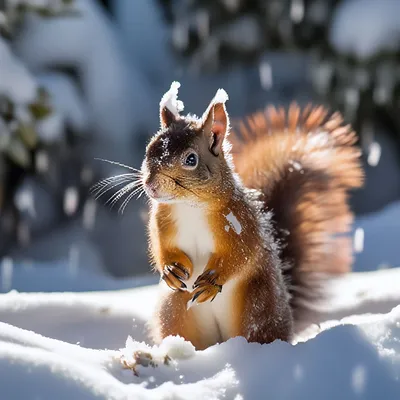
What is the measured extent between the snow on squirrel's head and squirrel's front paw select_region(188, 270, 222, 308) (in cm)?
14

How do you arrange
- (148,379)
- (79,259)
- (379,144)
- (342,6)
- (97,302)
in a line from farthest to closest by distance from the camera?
(379,144) < (342,6) < (79,259) < (97,302) < (148,379)

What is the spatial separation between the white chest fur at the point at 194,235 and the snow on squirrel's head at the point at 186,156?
34 millimetres

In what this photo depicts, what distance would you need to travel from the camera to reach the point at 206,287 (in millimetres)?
1176

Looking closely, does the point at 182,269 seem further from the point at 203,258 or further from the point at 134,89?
the point at 134,89

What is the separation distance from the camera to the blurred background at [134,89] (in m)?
2.87

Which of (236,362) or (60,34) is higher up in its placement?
(236,362)

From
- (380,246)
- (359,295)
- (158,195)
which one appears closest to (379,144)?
(380,246)

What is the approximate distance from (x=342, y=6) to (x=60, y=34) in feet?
4.83

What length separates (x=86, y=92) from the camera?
3.63 metres

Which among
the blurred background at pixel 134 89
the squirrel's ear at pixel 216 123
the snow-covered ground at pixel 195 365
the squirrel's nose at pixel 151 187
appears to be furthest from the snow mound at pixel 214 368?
the blurred background at pixel 134 89

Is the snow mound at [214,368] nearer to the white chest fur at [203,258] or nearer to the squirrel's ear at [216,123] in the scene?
the white chest fur at [203,258]

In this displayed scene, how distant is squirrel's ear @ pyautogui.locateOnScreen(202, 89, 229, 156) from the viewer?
121 centimetres

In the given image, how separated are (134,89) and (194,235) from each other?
2.94 metres

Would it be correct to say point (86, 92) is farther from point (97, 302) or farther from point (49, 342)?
point (49, 342)
